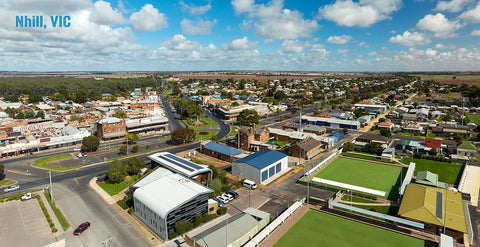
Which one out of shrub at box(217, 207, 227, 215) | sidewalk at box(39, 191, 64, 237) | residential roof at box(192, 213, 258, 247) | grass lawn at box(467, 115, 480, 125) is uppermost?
grass lawn at box(467, 115, 480, 125)

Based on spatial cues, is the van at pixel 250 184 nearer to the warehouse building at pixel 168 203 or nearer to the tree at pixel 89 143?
the warehouse building at pixel 168 203

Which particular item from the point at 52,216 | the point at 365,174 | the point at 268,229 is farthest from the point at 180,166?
the point at 365,174

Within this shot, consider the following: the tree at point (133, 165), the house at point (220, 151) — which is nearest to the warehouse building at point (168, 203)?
the tree at point (133, 165)

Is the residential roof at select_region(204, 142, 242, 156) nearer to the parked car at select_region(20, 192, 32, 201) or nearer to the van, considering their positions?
the van

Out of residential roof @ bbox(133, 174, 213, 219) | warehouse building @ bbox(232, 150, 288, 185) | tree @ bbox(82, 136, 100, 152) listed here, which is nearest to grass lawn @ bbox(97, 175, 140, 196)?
residential roof @ bbox(133, 174, 213, 219)

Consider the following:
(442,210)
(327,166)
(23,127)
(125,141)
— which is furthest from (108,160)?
(442,210)

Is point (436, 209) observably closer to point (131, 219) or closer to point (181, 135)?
point (131, 219)

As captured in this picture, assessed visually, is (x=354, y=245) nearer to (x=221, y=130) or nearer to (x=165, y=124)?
(x=221, y=130)
